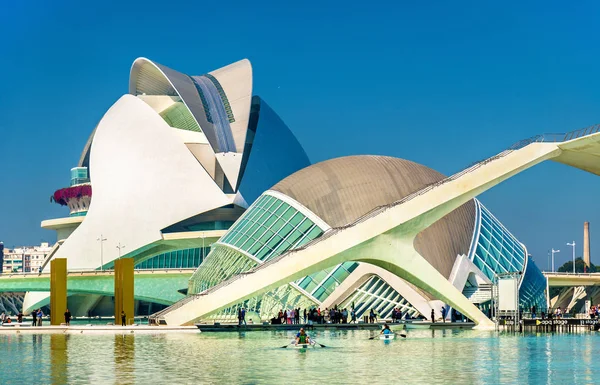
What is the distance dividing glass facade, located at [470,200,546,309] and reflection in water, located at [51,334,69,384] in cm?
2413

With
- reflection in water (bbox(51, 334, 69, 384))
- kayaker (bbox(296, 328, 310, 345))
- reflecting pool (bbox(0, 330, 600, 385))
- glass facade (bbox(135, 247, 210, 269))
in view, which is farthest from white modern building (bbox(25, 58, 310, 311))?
kayaker (bbox(296, 328, 310, 345))

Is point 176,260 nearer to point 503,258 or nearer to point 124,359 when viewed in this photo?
point 503,258

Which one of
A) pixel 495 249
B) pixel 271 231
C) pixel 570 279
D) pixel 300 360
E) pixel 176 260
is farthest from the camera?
pixel 176 260

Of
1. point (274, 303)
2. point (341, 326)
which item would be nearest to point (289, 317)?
point (274, 303)

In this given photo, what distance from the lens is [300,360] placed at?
29266 mm

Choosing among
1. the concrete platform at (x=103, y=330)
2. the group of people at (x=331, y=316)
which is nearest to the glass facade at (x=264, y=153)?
the group of people at (x=331, y=316)

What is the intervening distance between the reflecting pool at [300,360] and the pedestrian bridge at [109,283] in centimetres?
4452

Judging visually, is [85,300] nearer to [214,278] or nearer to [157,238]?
[157,238]

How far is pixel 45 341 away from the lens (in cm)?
4000

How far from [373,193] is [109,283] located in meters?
36.6

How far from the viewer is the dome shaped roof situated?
5516cm

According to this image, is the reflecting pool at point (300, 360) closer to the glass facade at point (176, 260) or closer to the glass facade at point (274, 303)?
the glass facade at point (274, 303)

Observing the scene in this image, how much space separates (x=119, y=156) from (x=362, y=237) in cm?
6202

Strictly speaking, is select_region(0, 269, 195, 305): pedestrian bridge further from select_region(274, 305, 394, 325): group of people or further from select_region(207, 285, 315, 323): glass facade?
select_region(274, 305, 394, 325): group of people
